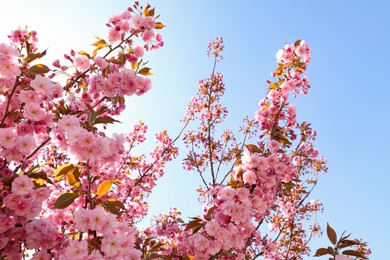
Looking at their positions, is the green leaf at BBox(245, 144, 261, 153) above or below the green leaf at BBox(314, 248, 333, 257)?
above

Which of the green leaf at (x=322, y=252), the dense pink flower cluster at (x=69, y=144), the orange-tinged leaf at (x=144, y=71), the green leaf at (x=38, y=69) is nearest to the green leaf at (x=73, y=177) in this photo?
the dense pink flower cluster at (x=69, y=144)

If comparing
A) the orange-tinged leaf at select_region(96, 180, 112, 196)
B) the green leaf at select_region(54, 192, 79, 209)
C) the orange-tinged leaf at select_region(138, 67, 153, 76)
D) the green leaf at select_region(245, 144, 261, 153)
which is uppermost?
the orange-tinged leaf at select_region(138, 67, 153, 76)

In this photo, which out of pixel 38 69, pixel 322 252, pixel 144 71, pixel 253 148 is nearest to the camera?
pixel 322 252

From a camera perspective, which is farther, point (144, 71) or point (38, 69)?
point (144, 71)

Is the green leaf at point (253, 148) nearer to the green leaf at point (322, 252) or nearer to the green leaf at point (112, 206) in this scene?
the green leaf at point (322, 252)

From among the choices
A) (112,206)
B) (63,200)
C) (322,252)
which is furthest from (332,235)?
(63,200)

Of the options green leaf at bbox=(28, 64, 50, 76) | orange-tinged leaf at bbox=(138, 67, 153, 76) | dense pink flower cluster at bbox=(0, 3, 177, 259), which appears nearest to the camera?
dense pink flower cluster at bbox=(0, 3, 177, 259)

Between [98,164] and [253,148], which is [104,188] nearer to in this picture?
[98,164]

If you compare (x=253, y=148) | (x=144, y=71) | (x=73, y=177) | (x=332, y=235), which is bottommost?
(x=332, y=235)

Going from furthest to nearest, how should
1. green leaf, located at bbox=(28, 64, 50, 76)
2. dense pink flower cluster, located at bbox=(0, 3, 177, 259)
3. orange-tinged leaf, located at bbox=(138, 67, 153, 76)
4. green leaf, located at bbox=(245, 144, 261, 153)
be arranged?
green leaf, located at bbox=(245, 144, 261, 153) → orange-tinged leaf, located at bbox=(138, 67, 153, 76) → green leaf, located at bbox=(28, 64, 50, 76) → dense pink flower cluster, located at bbox=(0, 3, 177, 259)

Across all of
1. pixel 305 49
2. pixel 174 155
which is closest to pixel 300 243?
pixel 174 155

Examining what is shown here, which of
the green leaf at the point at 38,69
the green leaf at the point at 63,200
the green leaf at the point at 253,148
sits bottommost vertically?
the green leaf at the point at 63,200

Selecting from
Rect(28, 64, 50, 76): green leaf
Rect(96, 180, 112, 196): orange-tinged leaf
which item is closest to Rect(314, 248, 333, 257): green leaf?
Rect(96, 180, 112, 196): orange-tinged leaf

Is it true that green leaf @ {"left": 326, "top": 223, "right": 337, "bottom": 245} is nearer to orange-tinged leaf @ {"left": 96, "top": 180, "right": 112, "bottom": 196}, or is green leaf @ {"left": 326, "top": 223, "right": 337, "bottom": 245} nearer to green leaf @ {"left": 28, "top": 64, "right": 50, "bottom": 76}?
orange-tinged leaf @ {"left": 96, "top": 180, "right": 112, "bottom": 196}
